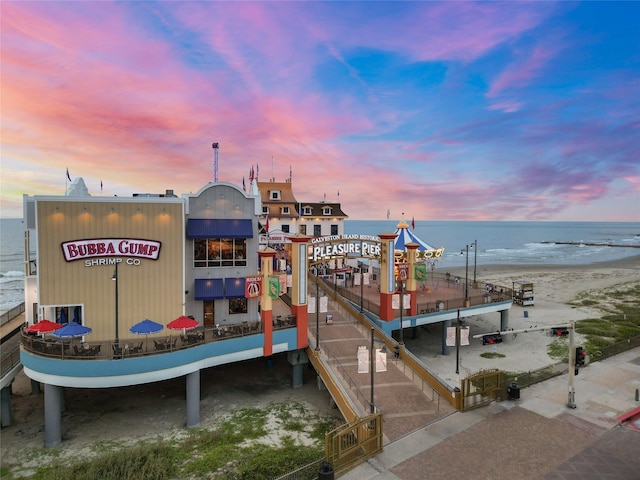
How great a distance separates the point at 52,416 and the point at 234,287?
12.2 m

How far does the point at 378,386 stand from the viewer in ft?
73.5

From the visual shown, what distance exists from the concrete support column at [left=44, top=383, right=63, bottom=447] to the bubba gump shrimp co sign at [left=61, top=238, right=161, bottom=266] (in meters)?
7.20

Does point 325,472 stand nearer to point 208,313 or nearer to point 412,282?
point 208,313

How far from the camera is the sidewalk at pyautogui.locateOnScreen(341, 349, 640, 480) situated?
15891 millimetres

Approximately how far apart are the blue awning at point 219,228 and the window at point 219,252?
946 mm

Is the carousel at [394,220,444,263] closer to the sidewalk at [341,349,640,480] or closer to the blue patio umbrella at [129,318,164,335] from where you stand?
the sidewalk at [341,349,640,480]

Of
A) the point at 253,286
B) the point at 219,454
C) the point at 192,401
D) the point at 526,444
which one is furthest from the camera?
the point at 253,286

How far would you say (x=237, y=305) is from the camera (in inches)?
1145

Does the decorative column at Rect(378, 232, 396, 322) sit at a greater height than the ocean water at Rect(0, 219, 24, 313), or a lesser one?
greater

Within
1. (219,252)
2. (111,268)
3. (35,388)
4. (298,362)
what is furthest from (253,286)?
(35,388)

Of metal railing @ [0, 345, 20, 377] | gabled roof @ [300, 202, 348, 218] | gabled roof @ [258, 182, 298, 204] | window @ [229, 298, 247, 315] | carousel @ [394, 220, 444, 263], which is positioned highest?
gabled roof @ [258, 182, 298, 204]

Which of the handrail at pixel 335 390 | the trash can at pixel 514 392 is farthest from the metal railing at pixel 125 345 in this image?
the trash can at pixel 514 392

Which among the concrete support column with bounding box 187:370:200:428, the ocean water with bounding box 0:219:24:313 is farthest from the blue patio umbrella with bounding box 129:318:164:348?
the ocean water with bounding box 0:219:24:313

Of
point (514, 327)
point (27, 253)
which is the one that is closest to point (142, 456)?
point (27, 253)
